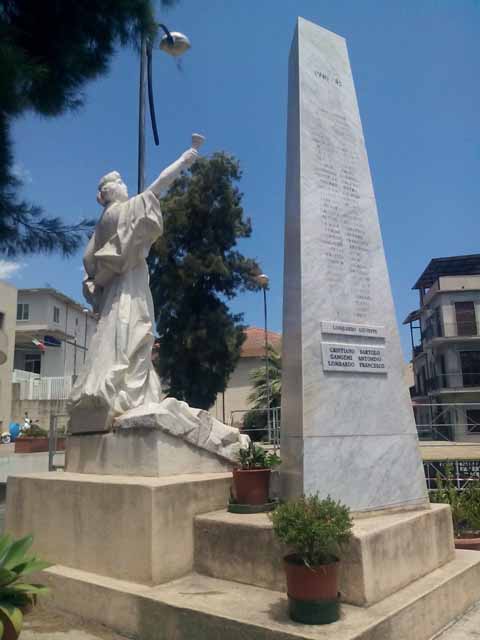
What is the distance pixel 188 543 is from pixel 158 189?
131 inches

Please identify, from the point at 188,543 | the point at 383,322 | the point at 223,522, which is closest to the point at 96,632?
the point at 188,543

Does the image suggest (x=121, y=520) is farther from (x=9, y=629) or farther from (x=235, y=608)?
(x=235, y=608)

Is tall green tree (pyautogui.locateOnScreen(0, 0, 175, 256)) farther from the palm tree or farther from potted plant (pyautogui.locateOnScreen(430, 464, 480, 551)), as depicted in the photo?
the palm tree

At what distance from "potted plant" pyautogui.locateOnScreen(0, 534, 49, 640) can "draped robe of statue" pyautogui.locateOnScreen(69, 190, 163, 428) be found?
1327mm

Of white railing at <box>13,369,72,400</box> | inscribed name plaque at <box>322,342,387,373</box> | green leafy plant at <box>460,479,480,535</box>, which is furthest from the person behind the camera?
white railing at <box>13,369,72,400</box>

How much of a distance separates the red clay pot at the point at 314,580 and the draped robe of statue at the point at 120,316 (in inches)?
90.0

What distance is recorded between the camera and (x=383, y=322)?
4.66 metres

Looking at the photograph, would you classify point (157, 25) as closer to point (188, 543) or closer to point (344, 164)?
point (344, 164)

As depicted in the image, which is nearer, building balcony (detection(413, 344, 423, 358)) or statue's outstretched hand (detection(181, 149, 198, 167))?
statue's outstretched hand (detection(181, 149, 198, 167))

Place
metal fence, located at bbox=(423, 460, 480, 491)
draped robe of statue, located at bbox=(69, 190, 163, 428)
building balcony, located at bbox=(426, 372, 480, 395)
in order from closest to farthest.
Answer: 1. draped robe of statue, located at bbox=(69, 190, 163, 428)
2. metal fence, located at bbox=(423, 460, 480, 491)
3. building balcony, located at bbox=(426, 372, 480, 395)

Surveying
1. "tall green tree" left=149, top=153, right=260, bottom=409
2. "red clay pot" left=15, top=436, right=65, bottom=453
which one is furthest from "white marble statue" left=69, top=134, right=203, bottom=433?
"tall green tree" left=149, top=153, right=260, bottom=409

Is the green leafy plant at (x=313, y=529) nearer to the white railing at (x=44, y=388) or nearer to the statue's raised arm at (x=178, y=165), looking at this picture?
the statue's raised arm at (x=178, y=165)

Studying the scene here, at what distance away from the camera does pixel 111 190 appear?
556cm

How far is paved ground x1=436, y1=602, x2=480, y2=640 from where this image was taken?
11.1ft
